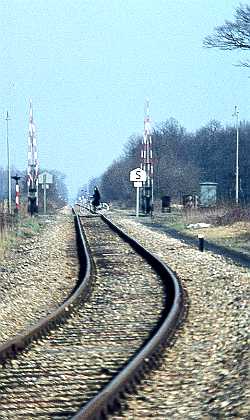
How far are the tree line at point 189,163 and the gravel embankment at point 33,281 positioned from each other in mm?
44254

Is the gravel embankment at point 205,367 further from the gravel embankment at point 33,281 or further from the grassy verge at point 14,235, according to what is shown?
the grassy verge at point 14,235

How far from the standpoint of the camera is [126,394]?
297 inches

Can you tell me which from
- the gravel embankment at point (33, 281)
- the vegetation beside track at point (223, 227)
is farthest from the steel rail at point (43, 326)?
the vegetation beside track at point (223, 227)

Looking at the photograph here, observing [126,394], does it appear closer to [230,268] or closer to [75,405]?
[75,405]

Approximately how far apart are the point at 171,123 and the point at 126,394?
120 m

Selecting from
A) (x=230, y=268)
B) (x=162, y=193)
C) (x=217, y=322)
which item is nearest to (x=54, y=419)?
(x=217, y=322)

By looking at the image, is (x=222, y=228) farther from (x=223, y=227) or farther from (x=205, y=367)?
(x=205, y=367)

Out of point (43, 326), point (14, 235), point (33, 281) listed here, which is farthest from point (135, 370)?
point (14, 235)

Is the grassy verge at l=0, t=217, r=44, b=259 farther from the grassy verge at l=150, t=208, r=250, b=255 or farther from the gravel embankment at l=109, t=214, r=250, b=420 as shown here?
the gravel embankment at l=109, t=214, r=250, b=420

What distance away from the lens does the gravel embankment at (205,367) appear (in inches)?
276

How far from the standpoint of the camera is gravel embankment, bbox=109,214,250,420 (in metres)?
7.01

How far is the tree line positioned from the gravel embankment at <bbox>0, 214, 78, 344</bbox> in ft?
145

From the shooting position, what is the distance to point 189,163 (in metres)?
A: 102

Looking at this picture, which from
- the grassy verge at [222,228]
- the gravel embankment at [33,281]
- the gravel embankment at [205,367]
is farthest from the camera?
the grassy verge at [222,228]
